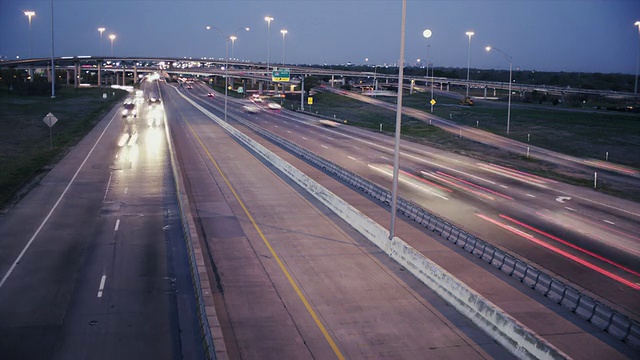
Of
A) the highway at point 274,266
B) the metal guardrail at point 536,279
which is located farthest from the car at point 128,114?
the metal guardrail at point 536,279

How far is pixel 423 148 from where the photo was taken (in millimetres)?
53469

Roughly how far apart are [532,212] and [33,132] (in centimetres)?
5457

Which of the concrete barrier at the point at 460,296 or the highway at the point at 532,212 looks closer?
the concrete barrier at the point at 460,296

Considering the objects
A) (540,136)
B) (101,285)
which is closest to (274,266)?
(101,285)

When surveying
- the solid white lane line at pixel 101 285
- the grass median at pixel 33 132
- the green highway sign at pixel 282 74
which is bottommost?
the solid white lane line at pixel 101 285

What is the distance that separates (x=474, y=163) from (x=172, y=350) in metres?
34.8

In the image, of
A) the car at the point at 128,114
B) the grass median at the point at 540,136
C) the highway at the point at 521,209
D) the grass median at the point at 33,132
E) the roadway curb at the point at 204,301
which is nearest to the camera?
the roadway curb at the point at 204,301

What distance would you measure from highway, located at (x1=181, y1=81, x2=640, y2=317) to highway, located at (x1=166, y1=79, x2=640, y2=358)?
0.03m

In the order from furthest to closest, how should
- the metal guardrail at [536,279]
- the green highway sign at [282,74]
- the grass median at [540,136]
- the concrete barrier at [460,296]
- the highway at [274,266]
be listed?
1. the green highway sign at [282,74]
2. the grass median at [540,136]
3. the highway at [274,266]
4. the metal guardrail at [536,279]
5. the concrete barrier at [460,296]

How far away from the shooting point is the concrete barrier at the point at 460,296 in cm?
1256

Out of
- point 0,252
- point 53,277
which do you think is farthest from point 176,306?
point 0,252

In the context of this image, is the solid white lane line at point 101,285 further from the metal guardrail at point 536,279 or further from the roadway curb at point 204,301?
the metal guardrail at point 536,279

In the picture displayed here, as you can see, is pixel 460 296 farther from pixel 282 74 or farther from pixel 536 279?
pixel 282 74

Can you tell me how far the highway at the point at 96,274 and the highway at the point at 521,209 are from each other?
8.76 metres
